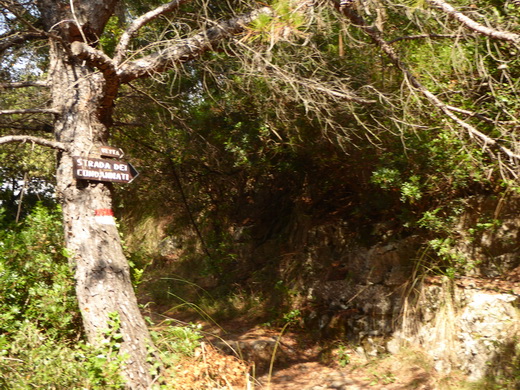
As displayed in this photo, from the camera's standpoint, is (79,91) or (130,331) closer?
(130,331)

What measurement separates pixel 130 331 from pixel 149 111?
3669 mm

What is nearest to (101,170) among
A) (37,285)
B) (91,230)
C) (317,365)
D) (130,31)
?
(91,230)

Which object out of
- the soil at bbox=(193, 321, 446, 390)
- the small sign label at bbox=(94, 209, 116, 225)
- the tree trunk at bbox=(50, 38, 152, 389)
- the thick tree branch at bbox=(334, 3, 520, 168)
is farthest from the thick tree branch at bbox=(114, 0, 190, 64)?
the soil at bbox=(193, 321, 446, 390)

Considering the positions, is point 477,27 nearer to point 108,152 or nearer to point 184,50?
point 184,50

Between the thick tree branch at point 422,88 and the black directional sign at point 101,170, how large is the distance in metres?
2.85

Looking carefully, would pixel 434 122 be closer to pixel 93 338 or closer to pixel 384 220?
pixel 384 220

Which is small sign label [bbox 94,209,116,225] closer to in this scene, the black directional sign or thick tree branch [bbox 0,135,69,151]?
the black directional sign

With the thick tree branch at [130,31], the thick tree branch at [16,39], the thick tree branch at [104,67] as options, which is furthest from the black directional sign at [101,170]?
the thick tree branch at [16,39]

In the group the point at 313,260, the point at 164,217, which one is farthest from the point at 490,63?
the point at 164,217

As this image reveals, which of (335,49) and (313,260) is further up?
(335,49)

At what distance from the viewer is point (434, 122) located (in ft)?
18.7

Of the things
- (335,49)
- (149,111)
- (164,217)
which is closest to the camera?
(335,49)

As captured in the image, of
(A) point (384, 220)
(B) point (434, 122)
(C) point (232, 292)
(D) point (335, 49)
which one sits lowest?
(C) point (232, 292)

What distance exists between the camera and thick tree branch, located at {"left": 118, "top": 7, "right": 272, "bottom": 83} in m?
5.51
